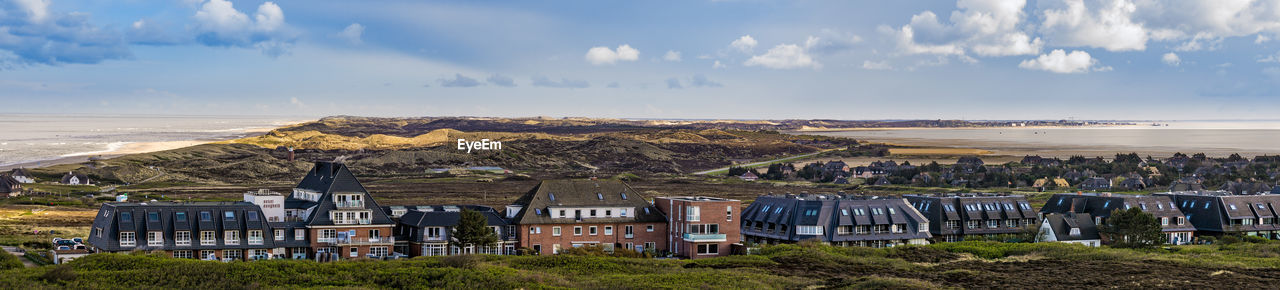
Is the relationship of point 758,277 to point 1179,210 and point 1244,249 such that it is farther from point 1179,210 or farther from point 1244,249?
point 1179,210

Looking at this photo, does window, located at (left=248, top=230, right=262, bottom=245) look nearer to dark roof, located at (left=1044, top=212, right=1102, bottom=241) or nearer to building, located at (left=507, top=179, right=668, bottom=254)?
building, located at (left=507, top=179, right=668, bottom=254)

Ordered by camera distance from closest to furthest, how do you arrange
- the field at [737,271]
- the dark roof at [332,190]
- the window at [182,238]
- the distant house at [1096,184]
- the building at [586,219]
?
the field at [737,271] → the window at [182,238] → the dark roof at [332,190] → the building at [586,219] → the distant house at [1096,184]

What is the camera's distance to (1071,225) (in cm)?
7100

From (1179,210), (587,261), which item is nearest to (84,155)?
(587,261)

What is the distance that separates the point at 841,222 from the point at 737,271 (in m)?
17.8

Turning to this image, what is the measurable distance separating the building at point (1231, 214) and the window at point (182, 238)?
69969 millimetres

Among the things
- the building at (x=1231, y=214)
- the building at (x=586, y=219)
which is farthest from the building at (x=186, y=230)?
the building at (x=1231, y=214)

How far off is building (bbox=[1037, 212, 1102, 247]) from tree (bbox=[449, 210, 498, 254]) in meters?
38.7

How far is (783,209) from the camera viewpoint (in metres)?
68.9

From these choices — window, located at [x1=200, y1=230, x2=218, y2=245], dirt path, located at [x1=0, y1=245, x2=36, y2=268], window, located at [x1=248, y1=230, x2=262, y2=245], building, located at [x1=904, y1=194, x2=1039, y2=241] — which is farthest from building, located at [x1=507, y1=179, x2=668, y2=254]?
dirt path, located at [x1=0, y1=245, x2=36, y2=268]

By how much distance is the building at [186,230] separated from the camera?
50500 millimetres

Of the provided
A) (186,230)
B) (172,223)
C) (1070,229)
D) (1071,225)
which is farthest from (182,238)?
(1071,225)

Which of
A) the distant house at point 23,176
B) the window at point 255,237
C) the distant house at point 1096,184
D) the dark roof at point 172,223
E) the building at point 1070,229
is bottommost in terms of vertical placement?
the distant house at point 1096,184

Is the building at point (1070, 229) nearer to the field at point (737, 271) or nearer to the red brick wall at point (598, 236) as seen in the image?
the field at point (737, 271)
